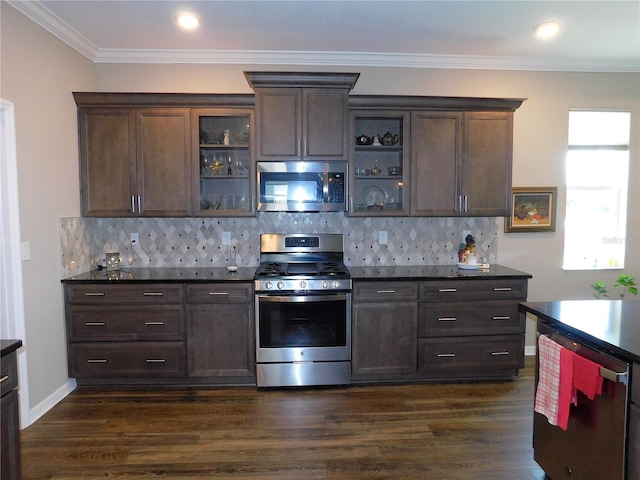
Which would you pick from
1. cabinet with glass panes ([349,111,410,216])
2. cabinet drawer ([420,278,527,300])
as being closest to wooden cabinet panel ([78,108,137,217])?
cabinet with glass panes ([349,111,410,216])

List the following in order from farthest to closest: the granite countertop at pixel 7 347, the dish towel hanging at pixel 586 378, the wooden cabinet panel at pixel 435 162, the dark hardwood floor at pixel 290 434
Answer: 1. the wooden cabinet panel at pixel 435 162
2. the dark hardwood floor at pixel 290 434
3. the dish towel hanging at pixel 586 378
4. the granite countertop at pixel 7 347

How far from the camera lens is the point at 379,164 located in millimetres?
3723

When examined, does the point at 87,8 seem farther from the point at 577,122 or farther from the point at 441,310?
the point at 577,122

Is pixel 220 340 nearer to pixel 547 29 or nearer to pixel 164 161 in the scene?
pixel 164 161

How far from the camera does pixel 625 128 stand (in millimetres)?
3988

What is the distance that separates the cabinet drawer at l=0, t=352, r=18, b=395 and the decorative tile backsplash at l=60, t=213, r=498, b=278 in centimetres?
217

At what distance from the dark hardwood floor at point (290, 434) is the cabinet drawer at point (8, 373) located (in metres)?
0.93

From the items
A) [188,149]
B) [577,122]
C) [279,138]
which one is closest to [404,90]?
[279,138]

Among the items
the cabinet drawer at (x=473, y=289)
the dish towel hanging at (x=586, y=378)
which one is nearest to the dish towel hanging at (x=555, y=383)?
the dish towel hanging at (x=586, y=378)

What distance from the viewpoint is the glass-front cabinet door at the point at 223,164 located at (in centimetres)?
349

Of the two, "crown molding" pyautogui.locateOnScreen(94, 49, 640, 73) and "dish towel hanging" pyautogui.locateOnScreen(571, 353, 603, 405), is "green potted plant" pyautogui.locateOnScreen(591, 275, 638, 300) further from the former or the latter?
"dish towel hanging" pyautogui.locateOnScreen(571, 353, 603, 405)

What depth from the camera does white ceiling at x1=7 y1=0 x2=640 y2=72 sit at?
111 inches

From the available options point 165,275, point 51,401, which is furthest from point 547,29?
point 51,401

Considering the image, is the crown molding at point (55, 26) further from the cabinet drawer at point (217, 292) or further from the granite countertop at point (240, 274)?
the cabinet drawer at point (217, 292)
